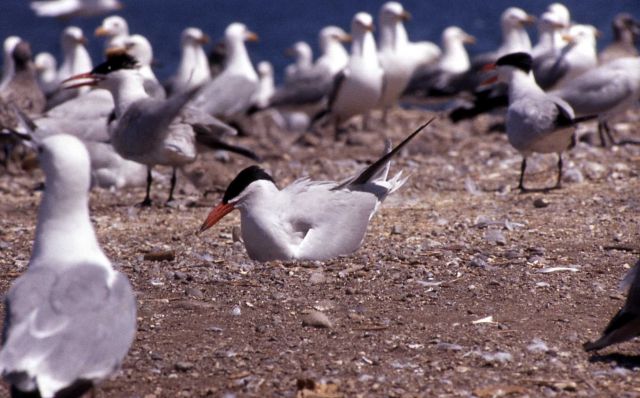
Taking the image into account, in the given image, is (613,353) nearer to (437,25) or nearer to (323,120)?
(323,120)

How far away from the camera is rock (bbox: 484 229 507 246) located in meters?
6.98

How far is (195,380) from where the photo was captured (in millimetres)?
4695

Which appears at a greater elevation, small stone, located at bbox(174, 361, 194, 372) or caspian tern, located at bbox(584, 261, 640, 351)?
caspian tern, located at bbox(584, 261, 640, 351)

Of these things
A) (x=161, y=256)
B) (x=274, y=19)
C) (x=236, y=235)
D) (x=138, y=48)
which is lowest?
(x=274, y=19)

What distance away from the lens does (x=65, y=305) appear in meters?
4.04

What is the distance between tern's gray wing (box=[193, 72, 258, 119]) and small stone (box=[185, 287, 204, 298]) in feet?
25.5

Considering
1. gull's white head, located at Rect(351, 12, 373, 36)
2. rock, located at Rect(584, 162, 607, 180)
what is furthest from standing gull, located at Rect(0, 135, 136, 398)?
gull's white head, located at Rect(351, 12, 373, 36)

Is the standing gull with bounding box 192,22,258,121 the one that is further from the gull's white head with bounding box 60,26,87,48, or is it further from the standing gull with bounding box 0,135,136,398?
the standing gull with bounding box 0,135,136,398

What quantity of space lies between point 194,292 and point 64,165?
1693 millimetres

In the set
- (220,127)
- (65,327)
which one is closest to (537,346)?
(65,327)

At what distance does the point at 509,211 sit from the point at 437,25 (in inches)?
1043

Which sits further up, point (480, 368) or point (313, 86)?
point (480, 368)

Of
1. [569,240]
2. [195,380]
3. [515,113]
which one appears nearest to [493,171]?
[515,113]

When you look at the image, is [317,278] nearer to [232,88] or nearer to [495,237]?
[495,237]
